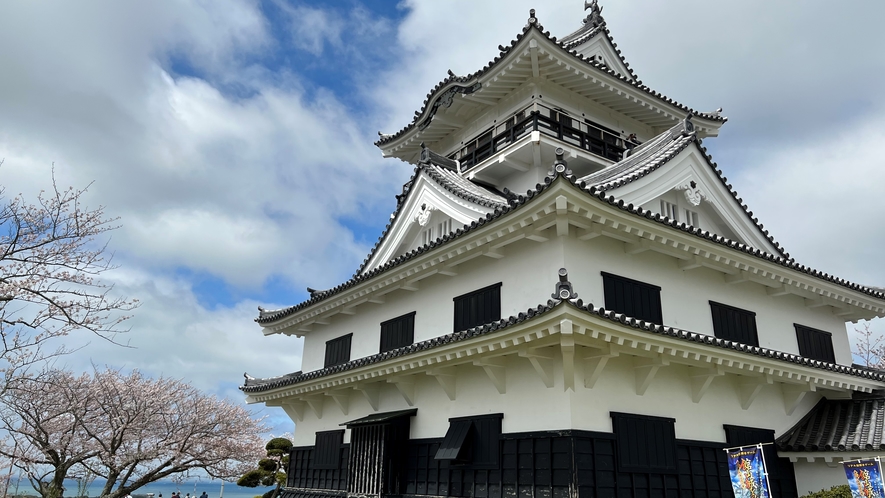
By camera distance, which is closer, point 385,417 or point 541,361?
point 541,361

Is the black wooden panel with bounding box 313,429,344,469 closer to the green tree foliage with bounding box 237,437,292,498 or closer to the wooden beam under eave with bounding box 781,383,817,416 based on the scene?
the green tree foliage with bounding box 237,437,292,498

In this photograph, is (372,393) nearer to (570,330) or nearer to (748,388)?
(570,330)

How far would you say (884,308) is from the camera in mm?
14531

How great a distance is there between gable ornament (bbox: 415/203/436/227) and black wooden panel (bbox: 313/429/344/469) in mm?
6042

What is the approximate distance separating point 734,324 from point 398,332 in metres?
7.84

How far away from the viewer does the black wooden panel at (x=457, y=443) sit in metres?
10.6

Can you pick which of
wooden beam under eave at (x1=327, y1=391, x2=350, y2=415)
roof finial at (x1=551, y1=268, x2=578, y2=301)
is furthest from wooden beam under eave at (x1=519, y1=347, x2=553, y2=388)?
wooden beam under eave at (x1=327, y1=391, x2=350, y2=415)

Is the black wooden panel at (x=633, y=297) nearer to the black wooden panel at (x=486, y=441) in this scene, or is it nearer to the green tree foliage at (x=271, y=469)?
the black wooden panel at (x=486, y=441)

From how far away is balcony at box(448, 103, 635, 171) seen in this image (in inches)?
611

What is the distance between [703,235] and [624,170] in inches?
122

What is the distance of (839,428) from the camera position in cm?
1182

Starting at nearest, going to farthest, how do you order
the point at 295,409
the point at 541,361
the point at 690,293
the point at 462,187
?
the point at 541,361
the point at 690,293
the point at 462,187
the point at 295,409

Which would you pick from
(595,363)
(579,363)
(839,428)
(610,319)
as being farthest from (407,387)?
(839,428)

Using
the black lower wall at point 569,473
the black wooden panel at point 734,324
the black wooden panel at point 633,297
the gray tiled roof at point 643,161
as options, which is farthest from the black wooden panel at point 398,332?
the black wooden panel at point 734,324
